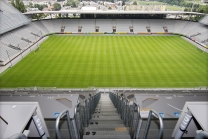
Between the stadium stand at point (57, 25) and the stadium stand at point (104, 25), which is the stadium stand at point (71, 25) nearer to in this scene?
the stadium stand at point (57, 25)

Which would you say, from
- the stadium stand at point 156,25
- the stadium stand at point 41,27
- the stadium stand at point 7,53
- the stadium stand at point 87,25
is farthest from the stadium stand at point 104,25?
the stadium stand at point 7,53

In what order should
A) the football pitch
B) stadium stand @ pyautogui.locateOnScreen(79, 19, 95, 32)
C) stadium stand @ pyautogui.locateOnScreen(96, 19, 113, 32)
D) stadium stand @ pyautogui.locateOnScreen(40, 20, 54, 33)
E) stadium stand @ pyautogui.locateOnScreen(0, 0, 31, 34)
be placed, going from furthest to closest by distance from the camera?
stadium stand @ pyautogui.locateOnScreen(96, 19, 113, 32) → stadium stand @ pyautogui.locateOnScreen(79, 19, 95, 32) → stadium stand @ pyautogui.locateOnScreen(40, 20, 54, 33) → stadium stand @ pyautogui.locateOnScreen(0, 0, 31, 34) → the football pitch

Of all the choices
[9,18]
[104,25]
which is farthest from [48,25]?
[104,25]

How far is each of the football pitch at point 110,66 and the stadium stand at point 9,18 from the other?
7.54m

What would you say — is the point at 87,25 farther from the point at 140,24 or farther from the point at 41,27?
the point at 140,24

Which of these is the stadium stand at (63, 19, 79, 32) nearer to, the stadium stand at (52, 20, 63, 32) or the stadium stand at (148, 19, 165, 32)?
the stadium stand at (52, 20, 63, 32)

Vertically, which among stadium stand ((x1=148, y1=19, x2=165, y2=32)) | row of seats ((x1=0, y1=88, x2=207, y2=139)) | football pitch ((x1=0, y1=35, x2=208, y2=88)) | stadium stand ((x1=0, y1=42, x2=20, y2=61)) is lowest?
football pitch ((x1=0, y1=35, x2=208, y2=88))

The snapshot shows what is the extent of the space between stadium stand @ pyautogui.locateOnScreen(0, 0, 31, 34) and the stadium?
Answer: 26cm

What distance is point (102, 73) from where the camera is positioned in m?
22.6

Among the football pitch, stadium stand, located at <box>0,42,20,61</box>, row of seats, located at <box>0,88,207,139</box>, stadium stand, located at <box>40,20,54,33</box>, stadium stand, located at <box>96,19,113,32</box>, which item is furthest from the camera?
stadium stand, located at <box>96,19,113,32</box>

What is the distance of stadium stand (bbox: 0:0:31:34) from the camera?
31872 millimetres

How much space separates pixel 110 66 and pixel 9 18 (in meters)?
26.8

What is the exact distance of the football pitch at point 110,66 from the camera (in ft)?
66.7

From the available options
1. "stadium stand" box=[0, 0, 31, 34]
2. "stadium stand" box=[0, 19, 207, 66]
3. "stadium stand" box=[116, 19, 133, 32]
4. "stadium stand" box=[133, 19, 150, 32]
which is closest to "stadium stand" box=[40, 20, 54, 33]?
"stadium stand" box=[0, 19, 207, 66]
